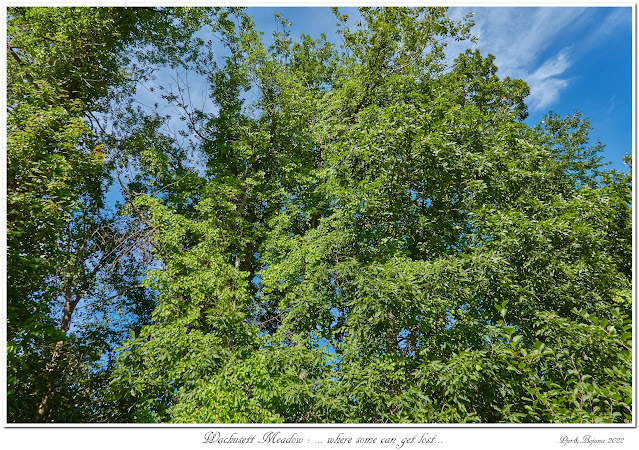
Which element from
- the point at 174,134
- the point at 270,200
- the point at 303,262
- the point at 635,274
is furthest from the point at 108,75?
the point at 635,274

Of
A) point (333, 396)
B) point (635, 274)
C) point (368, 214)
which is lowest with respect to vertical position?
point (333, 396)

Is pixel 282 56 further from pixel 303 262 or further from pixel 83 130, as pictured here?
pixel 303 262

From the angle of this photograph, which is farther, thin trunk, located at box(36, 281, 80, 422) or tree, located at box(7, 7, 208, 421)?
thin trunk, located at box(36, 281, 80, 422)

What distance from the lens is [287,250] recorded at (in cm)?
851

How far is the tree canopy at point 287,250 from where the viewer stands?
511cm

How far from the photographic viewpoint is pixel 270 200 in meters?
9.58

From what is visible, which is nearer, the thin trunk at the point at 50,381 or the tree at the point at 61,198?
the tree at the point at 61,198

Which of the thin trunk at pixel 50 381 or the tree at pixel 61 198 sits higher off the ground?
the tree at pixel 61 198

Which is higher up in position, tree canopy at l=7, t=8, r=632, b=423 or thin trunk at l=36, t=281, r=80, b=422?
tree canopy at l=7, t=8, r=632, b=423

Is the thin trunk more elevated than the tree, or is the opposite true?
the tree

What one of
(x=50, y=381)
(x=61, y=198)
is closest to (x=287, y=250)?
(x=61, y=198)

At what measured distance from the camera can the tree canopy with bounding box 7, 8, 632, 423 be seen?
5.11 metres

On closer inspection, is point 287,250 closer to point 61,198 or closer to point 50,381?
point 61,198
